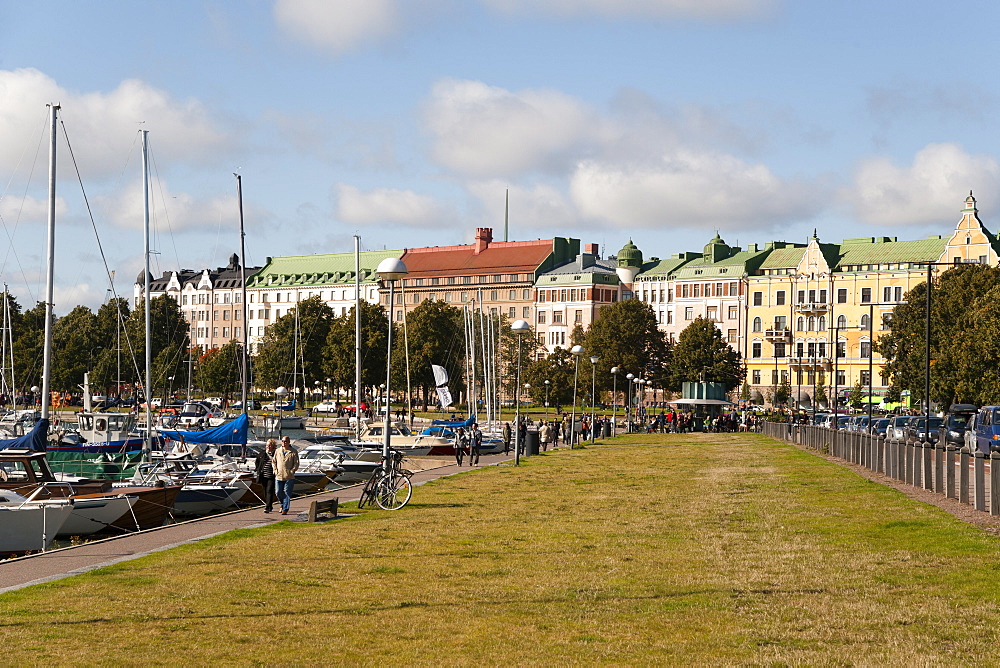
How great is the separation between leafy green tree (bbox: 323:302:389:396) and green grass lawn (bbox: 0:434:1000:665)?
102864 millimetres

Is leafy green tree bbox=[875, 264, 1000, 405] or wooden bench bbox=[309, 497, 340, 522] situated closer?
wooden bench bbox=[309, 497, 340, 522]

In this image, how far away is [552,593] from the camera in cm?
1609

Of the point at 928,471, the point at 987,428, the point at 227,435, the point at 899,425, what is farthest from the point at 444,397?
the point at 928,471

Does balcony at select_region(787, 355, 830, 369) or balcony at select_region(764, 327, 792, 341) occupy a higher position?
balcony at select_region(764, 327, 792, 341)

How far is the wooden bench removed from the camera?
1031 inches

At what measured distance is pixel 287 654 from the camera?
12711mm

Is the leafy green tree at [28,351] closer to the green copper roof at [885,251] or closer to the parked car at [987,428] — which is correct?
the green copper roof at [885,251]

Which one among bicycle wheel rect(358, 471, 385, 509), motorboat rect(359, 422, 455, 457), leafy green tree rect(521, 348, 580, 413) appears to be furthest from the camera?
leafy green tree rect(521, 348, 580, 413)

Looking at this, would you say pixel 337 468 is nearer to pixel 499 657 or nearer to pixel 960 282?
A: pixel 499 657

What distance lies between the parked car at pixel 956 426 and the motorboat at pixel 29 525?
3609cm

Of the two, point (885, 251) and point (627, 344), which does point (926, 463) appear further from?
point (885, 251)

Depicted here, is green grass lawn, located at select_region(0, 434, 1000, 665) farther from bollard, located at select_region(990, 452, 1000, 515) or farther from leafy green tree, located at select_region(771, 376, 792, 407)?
leafy green tree, located at select_region(771, 376, 792, 407)

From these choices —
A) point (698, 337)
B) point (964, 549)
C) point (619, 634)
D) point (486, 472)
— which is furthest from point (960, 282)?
point (619, 634)

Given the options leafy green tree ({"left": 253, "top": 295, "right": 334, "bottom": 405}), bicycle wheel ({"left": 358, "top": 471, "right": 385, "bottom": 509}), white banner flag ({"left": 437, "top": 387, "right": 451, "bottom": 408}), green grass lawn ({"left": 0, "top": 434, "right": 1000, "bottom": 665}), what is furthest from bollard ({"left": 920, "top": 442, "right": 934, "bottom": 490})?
leafy green tree ({"left": 253, "top": 295, "right": 334, "bottom": 405})
